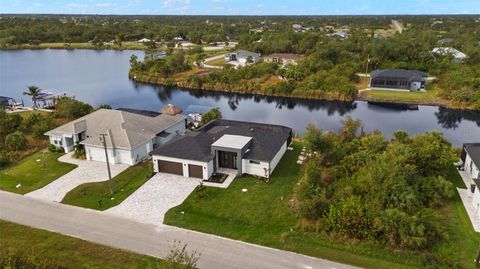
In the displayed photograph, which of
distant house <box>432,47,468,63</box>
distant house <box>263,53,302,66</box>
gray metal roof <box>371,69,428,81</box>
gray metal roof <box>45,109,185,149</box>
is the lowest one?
gray metal roof <box>45,109,185,149</box>

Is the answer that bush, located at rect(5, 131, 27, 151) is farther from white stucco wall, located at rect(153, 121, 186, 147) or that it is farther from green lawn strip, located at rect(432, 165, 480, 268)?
green lawn strip, located at rect(432, 165, 480, 268)

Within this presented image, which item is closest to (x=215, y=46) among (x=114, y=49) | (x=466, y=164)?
(x=114, y=49)

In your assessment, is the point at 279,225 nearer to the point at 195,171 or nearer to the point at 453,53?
the point at 195,171

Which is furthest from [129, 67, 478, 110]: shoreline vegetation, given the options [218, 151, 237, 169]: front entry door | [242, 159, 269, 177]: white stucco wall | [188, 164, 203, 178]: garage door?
[188, 164, 203, 178]: garage door


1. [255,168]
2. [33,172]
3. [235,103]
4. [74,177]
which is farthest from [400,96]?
[33,172]

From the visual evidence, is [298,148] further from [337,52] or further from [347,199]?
[337,52]
